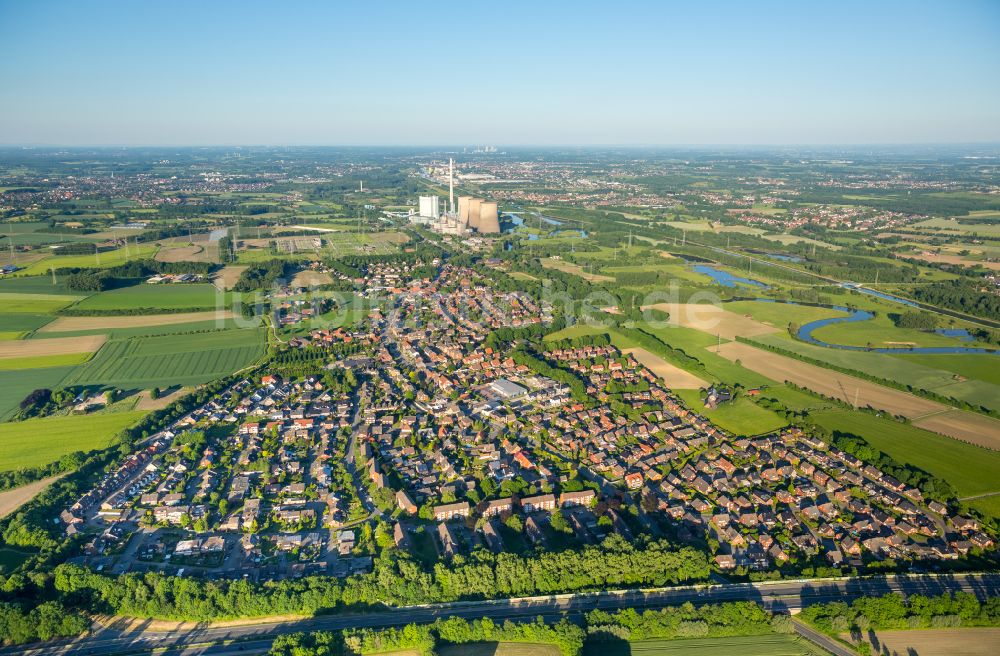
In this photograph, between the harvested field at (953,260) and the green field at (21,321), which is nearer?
the green field at (21,321)

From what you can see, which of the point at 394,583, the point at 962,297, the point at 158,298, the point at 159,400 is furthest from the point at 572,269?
the point at 394,583

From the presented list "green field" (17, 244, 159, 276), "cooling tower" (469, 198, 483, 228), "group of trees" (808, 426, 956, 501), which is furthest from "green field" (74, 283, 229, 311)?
"group of trees" (808, 426, 956, 501)

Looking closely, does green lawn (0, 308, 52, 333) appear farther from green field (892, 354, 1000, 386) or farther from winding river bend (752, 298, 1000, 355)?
green field (892, 354, 1000, 386)

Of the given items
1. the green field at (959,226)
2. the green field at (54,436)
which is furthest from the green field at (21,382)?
the green field at (959,226)

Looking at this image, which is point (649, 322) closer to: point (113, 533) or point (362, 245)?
point (113, 533)

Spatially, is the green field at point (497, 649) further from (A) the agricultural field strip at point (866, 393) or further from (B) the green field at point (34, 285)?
(B) the green field at point (34, 285)

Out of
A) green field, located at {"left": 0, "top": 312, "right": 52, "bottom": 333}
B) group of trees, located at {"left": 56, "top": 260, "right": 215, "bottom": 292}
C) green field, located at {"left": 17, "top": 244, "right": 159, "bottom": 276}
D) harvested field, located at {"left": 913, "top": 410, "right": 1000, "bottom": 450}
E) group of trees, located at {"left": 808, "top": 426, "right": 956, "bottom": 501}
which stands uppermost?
green field, located at {"left": 17, "top": 244, "right": 159, "bottom": 276}
